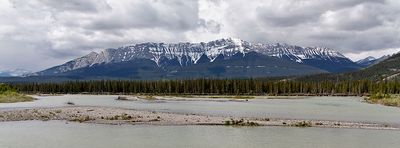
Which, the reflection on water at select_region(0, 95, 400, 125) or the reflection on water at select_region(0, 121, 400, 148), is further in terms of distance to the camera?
the reflection on water at select_region(0, 95, 400, 125)

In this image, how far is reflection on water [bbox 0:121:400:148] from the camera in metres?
43.7

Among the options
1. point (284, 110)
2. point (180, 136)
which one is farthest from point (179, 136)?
point (284, 110)

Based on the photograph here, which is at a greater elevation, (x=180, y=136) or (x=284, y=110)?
(x=284, y=110)

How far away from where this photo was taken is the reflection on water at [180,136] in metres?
43.7

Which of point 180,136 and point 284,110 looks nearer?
point 180,136

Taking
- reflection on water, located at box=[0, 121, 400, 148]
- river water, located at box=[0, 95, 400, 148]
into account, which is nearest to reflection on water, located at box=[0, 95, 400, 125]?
reflection on water, located at box=[0, 121, 400, 148]

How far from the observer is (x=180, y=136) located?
49625 mm

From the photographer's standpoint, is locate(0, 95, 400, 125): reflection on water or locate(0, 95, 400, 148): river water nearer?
locate(0, 95, 400, 148): river water

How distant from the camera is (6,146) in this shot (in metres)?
40.9

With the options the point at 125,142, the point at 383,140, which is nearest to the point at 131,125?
the point at 125,142

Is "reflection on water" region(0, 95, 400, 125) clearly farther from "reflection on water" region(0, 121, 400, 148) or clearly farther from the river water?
the river water

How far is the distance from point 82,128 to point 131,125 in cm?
673

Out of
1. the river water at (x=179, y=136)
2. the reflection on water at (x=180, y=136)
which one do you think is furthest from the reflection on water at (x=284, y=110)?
the river water at (x=179, y=136)

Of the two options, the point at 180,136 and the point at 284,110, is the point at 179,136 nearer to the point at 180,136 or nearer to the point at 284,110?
the point at 180,136
